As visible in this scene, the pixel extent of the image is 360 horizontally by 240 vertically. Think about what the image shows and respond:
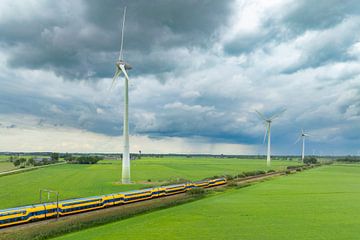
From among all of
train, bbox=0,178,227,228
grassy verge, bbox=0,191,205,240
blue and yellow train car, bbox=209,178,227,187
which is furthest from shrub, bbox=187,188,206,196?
blue and yellow train car, bbox=209,178,227,187

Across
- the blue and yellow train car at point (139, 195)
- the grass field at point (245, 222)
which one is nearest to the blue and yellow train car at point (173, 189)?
the blue and yellow train car at point (139, 195)

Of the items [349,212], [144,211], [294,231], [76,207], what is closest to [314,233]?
[294,231]

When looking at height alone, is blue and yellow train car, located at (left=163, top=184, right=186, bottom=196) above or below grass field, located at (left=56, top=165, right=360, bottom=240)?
below

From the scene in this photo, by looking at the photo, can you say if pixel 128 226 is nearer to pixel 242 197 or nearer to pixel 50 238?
pixel 50 238

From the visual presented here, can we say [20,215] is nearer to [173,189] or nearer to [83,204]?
[83,204]

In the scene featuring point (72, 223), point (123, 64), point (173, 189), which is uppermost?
point (123, 64)

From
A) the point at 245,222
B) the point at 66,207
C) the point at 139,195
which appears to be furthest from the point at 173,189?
the point at 245,222

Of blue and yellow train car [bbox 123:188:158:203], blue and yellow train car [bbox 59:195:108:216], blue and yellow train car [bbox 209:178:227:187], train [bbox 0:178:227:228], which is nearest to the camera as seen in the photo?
train [bbox 0:178:227:228]

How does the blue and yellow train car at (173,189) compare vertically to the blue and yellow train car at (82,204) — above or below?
below

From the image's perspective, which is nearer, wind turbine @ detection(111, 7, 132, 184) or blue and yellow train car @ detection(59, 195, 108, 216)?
blue and yellow train car @ detection(59, 195, 108, 216)

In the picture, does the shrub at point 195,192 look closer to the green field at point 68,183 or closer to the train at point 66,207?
the train at point 66,207

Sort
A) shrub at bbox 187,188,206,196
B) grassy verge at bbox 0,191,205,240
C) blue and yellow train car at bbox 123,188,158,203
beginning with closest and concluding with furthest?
grassy verge at bbox 0,191,205,240
blue and yellow train car at bbox 123,188,158,203
shrub at bbox 187,188,206,196

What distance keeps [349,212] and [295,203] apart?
8329 mm

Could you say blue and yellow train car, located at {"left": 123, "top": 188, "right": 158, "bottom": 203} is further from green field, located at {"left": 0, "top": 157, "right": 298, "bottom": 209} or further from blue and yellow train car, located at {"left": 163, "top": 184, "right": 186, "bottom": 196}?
green field, located at {"left": 0, "top": 157, "right": 298, "bottom": 209}
